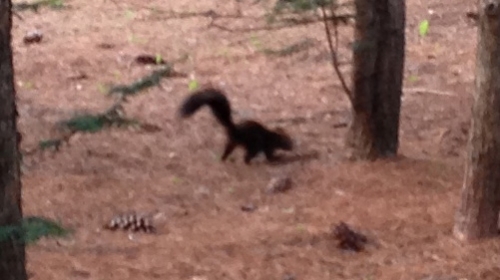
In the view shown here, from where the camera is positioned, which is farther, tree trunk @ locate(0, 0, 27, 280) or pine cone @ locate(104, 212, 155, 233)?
pine cone @ locate(104, 212, 155, 233)

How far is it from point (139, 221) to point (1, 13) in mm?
2403

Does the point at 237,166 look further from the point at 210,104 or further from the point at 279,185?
the point at 279,185

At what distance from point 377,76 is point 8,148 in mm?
3620

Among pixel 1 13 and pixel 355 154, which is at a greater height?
pixel 1 13

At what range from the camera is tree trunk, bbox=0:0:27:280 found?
387 centimetres

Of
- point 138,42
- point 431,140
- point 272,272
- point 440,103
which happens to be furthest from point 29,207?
point 138,42

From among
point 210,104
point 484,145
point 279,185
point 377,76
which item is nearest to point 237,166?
point 210,104

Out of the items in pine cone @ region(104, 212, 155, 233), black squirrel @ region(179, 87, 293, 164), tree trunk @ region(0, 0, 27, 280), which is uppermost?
tree trunk @ region(0, 0, 27, 280)

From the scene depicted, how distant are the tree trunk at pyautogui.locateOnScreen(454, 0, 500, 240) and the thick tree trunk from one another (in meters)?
1.62

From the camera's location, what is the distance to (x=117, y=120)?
3.93 meters

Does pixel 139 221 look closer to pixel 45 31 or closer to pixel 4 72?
pixel 4 72

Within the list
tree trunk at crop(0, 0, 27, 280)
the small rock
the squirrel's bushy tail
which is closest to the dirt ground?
the small rock

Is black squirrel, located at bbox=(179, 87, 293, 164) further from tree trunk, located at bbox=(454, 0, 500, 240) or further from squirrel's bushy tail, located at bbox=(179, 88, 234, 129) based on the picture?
tree trunk, located at bbox=(454, 0, 500, 240)

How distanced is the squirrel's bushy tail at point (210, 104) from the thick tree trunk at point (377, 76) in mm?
977
